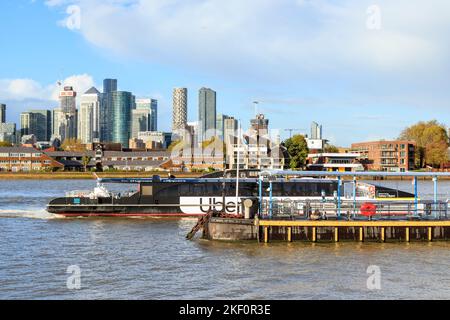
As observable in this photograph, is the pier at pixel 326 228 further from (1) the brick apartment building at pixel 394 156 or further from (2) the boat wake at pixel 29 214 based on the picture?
(1) the brick apartment building at pixel 394 156

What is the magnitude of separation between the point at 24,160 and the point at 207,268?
530ft

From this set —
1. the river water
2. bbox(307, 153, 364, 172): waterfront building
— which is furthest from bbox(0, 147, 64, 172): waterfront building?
the river water

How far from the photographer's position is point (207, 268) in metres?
29.3

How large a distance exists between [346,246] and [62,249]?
16.9m

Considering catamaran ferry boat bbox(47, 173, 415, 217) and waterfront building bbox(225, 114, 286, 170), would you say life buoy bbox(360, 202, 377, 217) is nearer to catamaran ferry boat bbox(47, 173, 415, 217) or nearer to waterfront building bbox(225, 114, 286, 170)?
catamaran ferry boat bbox(47, 173, 415, 217)

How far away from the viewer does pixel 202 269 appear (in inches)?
1145

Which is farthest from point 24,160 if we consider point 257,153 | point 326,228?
point 326,228

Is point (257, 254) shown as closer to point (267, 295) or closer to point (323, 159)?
point (267, 295)

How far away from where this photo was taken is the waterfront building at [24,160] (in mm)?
178363

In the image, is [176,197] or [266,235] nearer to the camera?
[266,235]

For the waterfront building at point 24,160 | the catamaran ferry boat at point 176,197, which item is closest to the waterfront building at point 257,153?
the waterfront building at point 24,160

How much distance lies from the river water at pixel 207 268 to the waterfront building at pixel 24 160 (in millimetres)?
143982

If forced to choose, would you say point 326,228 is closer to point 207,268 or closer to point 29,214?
point 207,268
